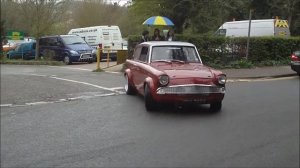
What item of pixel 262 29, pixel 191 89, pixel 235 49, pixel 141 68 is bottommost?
pixel 191 89

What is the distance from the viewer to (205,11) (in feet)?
69.6

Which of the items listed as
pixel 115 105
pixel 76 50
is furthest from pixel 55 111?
pixel 76 50

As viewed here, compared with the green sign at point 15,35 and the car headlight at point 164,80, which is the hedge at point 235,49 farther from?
the green sign at point 15,35

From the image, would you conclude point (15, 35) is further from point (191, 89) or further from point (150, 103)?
point (150, 103)

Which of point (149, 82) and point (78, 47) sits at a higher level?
point (78, 47)

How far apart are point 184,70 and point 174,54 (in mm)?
1007

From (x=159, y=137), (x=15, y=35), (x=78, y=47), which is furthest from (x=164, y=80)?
(x=78, y=47)

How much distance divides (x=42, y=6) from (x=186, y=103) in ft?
15.1

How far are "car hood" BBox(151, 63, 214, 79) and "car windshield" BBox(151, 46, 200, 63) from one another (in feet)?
0.95

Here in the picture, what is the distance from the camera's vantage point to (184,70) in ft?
25.7

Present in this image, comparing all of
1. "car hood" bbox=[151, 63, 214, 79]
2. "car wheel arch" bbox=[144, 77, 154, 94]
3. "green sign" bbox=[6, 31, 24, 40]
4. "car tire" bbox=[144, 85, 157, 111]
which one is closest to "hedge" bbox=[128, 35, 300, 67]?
"car hood" bbox=[151, 63, 214, 79]

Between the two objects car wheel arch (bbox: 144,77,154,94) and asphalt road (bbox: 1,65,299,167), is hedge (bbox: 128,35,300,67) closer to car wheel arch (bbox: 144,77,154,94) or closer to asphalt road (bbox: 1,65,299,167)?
car wheel arch (bbox: 144,77,154,94)

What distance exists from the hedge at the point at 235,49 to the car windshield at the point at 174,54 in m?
7.21

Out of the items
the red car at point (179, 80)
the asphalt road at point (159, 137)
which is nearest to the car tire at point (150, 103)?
the red car at point (179, 80)
